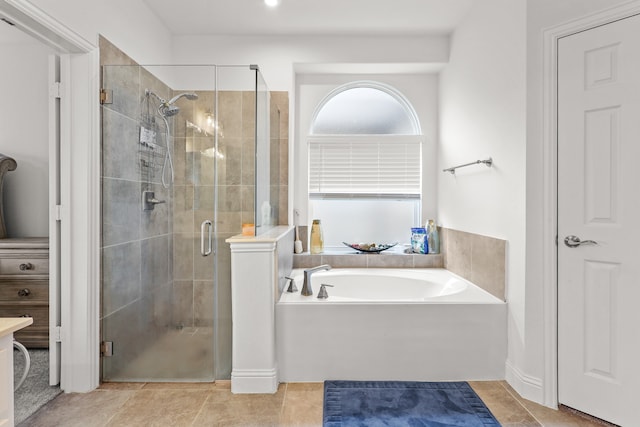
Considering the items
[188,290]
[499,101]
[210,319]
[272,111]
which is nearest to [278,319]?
[210,319]

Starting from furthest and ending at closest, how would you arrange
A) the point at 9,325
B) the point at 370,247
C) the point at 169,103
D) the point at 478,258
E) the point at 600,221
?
the point at 370,247 < the point at 478,258 < the point at 169,103 < the point at 600,221 < the point at 9,325

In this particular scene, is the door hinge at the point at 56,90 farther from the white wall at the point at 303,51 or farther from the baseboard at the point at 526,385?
the baseboard at the point at 526,385

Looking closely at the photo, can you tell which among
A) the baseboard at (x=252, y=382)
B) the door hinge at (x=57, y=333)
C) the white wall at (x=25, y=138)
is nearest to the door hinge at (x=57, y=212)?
the door hinge at (x=57, y=333)

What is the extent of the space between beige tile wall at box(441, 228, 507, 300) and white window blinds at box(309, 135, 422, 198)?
0.64 meters

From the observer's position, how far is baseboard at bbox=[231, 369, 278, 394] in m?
2.18

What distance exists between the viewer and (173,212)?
7.77 ft

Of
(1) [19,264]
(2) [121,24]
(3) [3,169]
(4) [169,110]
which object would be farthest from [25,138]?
(4) [169,110]

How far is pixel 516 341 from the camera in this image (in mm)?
2182

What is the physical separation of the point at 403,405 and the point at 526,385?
71cm

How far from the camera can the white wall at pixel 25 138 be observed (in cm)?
299

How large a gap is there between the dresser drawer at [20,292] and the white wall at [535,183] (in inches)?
125

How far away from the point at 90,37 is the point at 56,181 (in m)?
0.83

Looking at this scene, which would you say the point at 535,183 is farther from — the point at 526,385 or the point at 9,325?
the point at 9,325

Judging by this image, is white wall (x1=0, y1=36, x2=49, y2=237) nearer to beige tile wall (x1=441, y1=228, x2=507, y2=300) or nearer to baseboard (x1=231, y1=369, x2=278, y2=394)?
baseboard (x1=231, y1=369, x2=278, y2=394)
